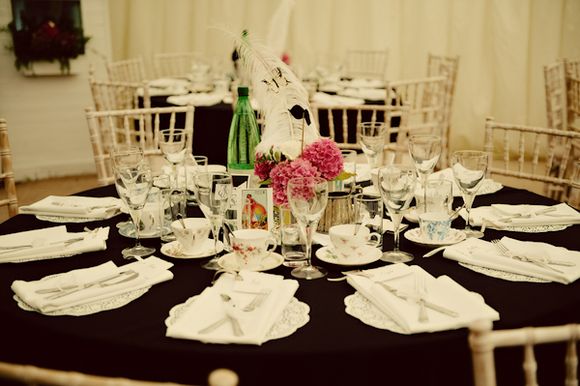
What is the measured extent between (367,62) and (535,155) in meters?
3.28

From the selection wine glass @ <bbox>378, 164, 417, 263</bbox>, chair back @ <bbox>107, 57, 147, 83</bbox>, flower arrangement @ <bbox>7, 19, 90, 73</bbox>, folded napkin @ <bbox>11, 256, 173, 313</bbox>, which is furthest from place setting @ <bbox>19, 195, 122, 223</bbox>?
flower arrangement @ <bbox>7, 19, 90, 73</bbox>

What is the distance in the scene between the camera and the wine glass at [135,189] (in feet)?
4.78

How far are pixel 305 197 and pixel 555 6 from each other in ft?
15.3

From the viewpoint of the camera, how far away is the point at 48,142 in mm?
5098

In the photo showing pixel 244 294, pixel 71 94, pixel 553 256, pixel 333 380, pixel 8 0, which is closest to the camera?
pixel 333 380

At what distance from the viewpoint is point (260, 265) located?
138 cm

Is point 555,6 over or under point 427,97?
over

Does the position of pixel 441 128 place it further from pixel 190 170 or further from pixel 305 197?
pixel 305 197

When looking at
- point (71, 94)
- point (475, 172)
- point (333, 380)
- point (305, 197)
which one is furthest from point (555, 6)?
point (333, 380)

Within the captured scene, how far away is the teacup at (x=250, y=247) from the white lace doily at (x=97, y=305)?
207 mm

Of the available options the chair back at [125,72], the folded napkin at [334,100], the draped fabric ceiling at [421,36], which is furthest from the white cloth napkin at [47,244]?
the draped fabric ceiling at [421,36]

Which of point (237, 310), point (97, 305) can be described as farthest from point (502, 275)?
point (97, 305)

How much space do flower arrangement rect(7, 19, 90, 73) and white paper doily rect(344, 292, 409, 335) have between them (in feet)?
14.0

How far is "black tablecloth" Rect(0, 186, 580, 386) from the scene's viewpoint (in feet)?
3.38
